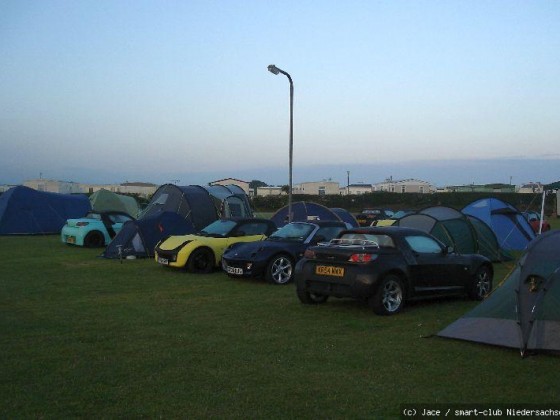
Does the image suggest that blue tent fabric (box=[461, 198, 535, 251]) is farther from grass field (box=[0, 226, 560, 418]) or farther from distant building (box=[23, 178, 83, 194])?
distant building (box=[23, 178, 83, 194])

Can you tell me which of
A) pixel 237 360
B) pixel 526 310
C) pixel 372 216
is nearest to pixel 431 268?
pixel 526 310

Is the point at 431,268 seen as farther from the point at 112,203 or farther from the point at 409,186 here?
the point at 409,186

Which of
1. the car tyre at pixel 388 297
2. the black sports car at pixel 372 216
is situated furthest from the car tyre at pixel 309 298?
the black sports car at pixel 372 216

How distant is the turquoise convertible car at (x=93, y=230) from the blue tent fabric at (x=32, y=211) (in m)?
7.60

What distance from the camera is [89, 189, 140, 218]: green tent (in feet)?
119

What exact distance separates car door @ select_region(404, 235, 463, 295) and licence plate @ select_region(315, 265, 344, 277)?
4.21 ft

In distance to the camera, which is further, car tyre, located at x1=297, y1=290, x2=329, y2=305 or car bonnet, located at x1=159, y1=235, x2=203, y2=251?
car bonnet, located at x1=159, y1=235, x2=203, y2=251

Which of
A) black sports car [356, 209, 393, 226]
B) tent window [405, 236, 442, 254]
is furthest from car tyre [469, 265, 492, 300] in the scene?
black sports car [356, 209, 393, 226]

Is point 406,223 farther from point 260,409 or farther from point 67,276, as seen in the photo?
point 260,409

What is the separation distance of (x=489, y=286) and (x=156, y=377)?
7689 millimetres

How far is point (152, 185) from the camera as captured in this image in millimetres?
117500

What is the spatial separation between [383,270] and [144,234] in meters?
10.7

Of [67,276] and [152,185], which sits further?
[152,185]

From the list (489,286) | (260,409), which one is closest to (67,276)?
(489,286)
